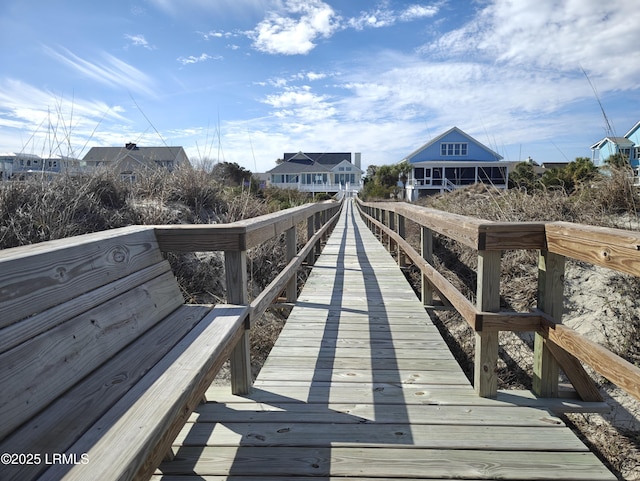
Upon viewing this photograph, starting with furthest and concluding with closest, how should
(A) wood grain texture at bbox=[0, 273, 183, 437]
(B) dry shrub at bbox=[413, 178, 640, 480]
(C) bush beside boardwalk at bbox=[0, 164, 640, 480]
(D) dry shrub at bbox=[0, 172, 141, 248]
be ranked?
(D) dry shrub at bbox=[0, 172, 141, 248]
(C) bush beside boardwalk at bbox=[0, 164, 640, 480]
(B) dry shrub at bbox=[413, 178, 640, 480]
(A) wood grain texture at bbox=[0, 273, 183, 437]

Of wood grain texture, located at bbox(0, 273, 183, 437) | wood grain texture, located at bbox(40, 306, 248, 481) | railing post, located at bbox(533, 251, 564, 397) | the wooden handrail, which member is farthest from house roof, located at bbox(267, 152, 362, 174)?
wood grain texture, located at bbox(40, 306, 248, 481)

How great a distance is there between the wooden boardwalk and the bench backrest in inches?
25.4

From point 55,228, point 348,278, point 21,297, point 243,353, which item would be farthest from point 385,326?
point 55,228

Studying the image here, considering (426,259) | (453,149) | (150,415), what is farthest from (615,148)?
(453,149)

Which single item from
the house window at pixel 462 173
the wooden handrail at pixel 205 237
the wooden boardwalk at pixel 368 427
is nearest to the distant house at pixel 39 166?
the wooden handrail at pixel 205 237

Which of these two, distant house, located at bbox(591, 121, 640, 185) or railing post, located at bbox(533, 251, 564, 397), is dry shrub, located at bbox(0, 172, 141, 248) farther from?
distant house, located at bbox(591, 121, 640, 185)

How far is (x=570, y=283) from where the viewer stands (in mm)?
3906

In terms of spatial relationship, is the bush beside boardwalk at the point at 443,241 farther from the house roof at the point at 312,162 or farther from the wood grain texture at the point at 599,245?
the house roof at the point at 312,162

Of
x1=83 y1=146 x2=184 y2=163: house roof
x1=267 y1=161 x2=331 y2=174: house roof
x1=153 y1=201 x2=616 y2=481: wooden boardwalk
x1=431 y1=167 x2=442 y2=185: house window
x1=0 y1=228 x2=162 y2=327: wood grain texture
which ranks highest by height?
x1=267 y1=161 x2=331 y2=174: house roof

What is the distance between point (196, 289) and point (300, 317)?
1530mm

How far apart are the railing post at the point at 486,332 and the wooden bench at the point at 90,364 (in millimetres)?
1412

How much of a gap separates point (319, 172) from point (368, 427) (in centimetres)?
5369

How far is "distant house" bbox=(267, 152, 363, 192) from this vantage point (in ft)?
174

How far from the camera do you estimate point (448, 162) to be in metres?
33.7
